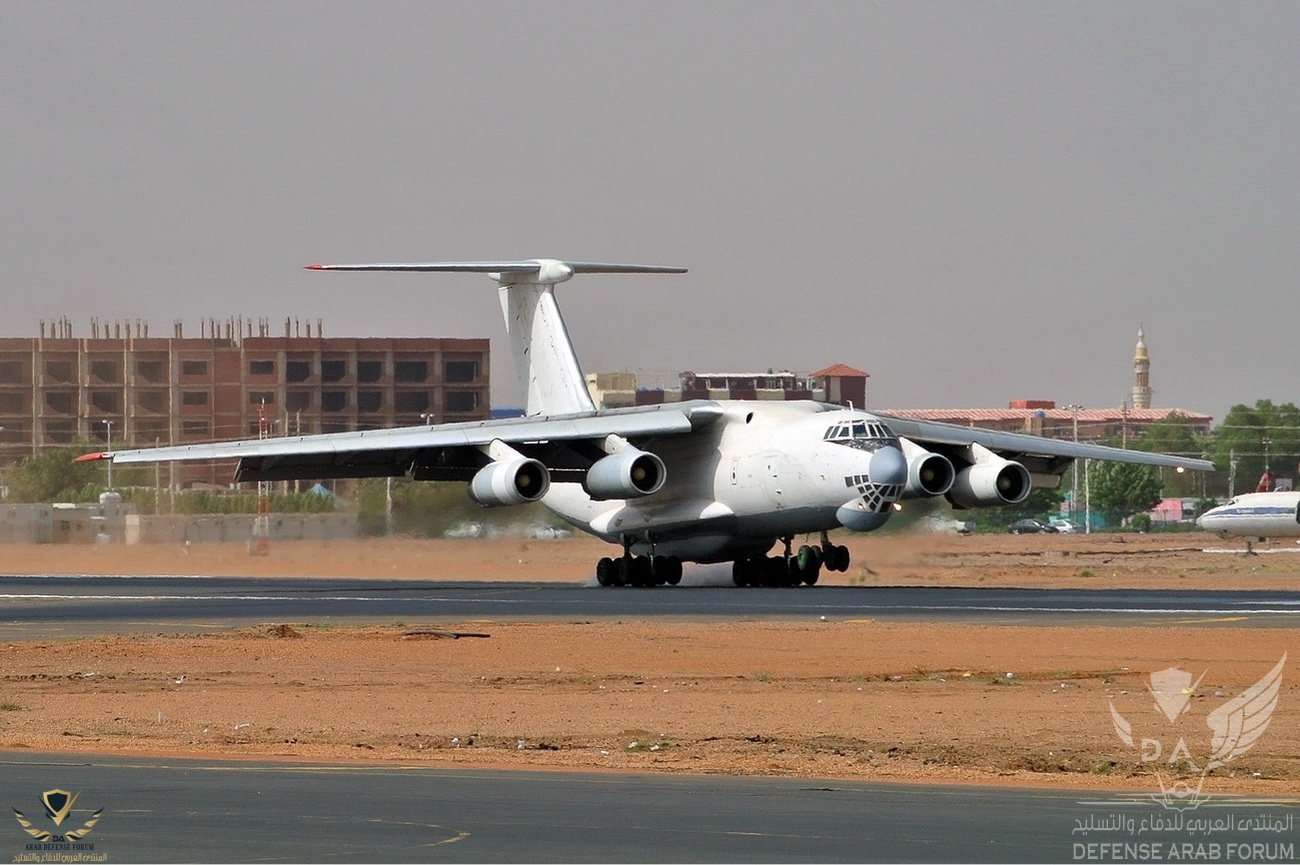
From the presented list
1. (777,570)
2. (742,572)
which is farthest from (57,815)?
(742,572)

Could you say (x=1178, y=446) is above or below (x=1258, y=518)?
above

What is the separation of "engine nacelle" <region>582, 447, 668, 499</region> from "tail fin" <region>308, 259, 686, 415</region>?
5176 millimetres

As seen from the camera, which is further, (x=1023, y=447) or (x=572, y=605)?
(x=1023, y=447)

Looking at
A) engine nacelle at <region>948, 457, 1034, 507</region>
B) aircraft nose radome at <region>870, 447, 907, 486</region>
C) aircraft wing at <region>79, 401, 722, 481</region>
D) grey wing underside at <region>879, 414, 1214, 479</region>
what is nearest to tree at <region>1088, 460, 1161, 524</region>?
grey wing underside at <region>879, 414, 1214, 479</region>

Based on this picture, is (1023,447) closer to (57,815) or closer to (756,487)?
(756,487)

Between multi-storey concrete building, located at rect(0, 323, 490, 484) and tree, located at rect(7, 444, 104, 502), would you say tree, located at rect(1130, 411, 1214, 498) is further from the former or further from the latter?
tree, located at rect(7, 444, 104, 502)

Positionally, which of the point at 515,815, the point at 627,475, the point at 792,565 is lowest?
the point at 792,565

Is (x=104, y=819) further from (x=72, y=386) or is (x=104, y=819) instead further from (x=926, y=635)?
(x=72, y=386)

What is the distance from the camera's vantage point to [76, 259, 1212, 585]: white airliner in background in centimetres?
3459

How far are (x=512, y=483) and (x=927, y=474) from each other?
7.66m

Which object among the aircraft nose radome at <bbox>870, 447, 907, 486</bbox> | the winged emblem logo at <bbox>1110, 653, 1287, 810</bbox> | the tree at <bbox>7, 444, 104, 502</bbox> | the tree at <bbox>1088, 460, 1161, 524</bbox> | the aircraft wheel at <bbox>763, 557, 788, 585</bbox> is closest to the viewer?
the winged emblem logo at <bbox>1110, 653, 1287, 810</bbox>

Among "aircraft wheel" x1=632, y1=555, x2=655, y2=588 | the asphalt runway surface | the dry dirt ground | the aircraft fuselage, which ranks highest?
the aircraft fuselage

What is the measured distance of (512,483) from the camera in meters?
35.0

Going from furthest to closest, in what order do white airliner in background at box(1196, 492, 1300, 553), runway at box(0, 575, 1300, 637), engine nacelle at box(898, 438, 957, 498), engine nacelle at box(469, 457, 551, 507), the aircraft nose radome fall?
white airliner in background at box(1196, 492, 1300, 553) → engine nacelle at box(469, 457, 551, 507) → engine nacelle at box(898, 438, 957, 498) → the aircraft nose radome → runway at box(0, 575, 1300, 637)
